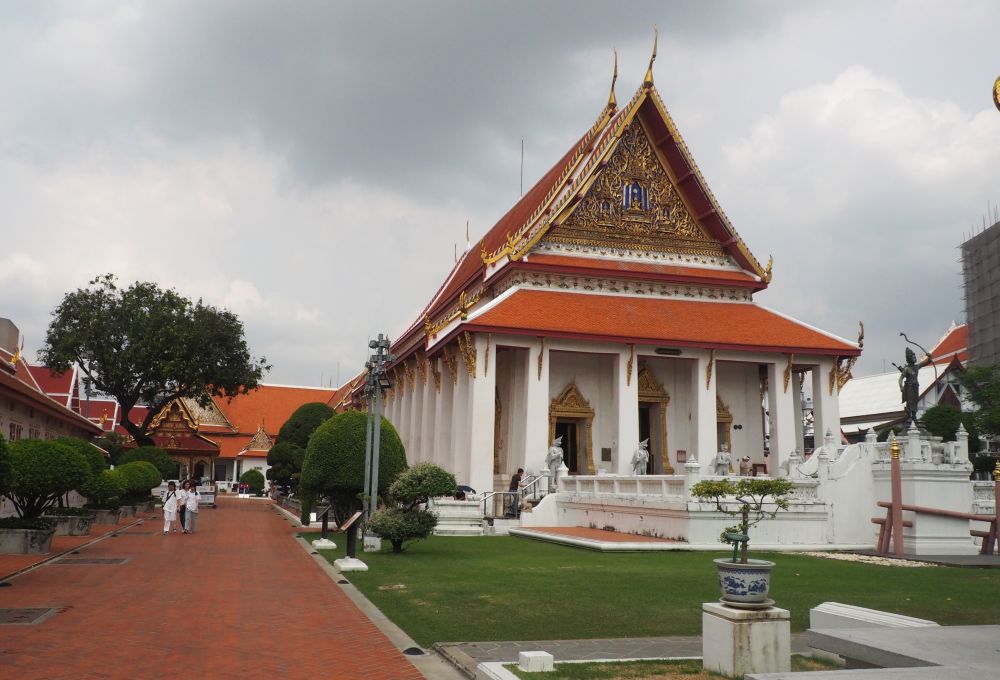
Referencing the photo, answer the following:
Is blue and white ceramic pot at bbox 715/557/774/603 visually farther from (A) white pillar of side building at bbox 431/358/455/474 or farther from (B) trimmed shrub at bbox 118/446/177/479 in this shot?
(B) trimmed shrub at bbox 118/446/177/479

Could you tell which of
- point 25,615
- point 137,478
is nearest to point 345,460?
point 25,615

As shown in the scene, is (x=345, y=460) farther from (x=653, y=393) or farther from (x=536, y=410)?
(x=653, y=393)

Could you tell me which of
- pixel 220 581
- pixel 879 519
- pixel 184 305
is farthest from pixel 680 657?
pixel 184 305

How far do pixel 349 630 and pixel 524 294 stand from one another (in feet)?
56.4

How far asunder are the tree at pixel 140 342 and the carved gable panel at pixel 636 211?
18.9m

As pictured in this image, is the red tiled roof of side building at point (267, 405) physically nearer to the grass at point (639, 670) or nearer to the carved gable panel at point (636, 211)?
the carved gable panel at point (636, 211)

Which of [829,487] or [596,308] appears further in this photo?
[596,308]

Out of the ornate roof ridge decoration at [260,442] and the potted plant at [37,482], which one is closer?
the potted plant at [37,482]

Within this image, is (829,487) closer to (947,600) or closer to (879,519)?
(879,519)

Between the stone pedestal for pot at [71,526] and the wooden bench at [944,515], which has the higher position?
the wooden bench at [944,515]

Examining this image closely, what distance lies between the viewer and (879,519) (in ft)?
52.1

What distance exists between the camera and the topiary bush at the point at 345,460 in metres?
17.7

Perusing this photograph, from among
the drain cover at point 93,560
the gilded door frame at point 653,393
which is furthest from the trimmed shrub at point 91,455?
the gilded door frame at point 653,393

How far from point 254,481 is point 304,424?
643 inches
